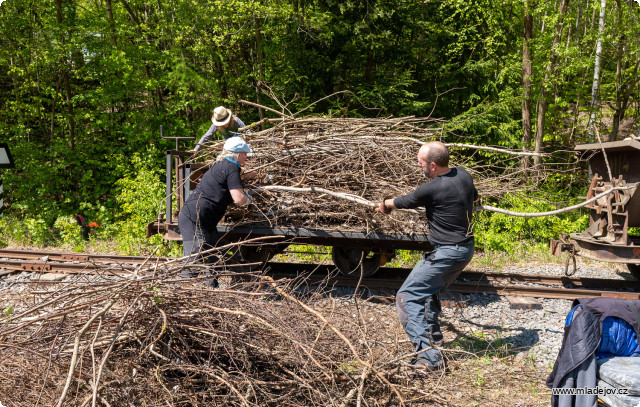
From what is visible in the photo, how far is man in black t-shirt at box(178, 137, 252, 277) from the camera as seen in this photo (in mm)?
5281

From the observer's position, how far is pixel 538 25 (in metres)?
18.1

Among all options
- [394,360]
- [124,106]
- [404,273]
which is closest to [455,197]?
[394,360]

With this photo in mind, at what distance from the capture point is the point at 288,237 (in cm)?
654

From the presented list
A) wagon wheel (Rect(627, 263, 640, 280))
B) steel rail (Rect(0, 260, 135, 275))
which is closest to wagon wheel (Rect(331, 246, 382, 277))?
steel rail (Rect(0, 260, 135, 275))

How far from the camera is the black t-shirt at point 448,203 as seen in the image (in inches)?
176

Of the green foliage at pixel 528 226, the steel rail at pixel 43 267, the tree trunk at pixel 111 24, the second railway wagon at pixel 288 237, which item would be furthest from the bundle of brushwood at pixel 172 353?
the tree trunk at pixel 111 24

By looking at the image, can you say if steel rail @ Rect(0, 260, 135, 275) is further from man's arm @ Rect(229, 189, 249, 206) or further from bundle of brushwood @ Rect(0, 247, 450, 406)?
bundle of brushwood @ Rect(0, 247, 450, 406)

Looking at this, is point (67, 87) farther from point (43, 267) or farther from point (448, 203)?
point (448, 203)

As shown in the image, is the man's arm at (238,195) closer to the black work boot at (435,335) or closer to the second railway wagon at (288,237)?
the second railway wagon at (288,237)

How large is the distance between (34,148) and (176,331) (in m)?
13.3

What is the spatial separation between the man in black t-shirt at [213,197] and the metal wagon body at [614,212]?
5035 mm

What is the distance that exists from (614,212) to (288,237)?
4.80m

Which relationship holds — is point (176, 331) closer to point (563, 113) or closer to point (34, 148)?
point (34, 148)

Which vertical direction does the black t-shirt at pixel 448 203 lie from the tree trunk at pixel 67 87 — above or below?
below
